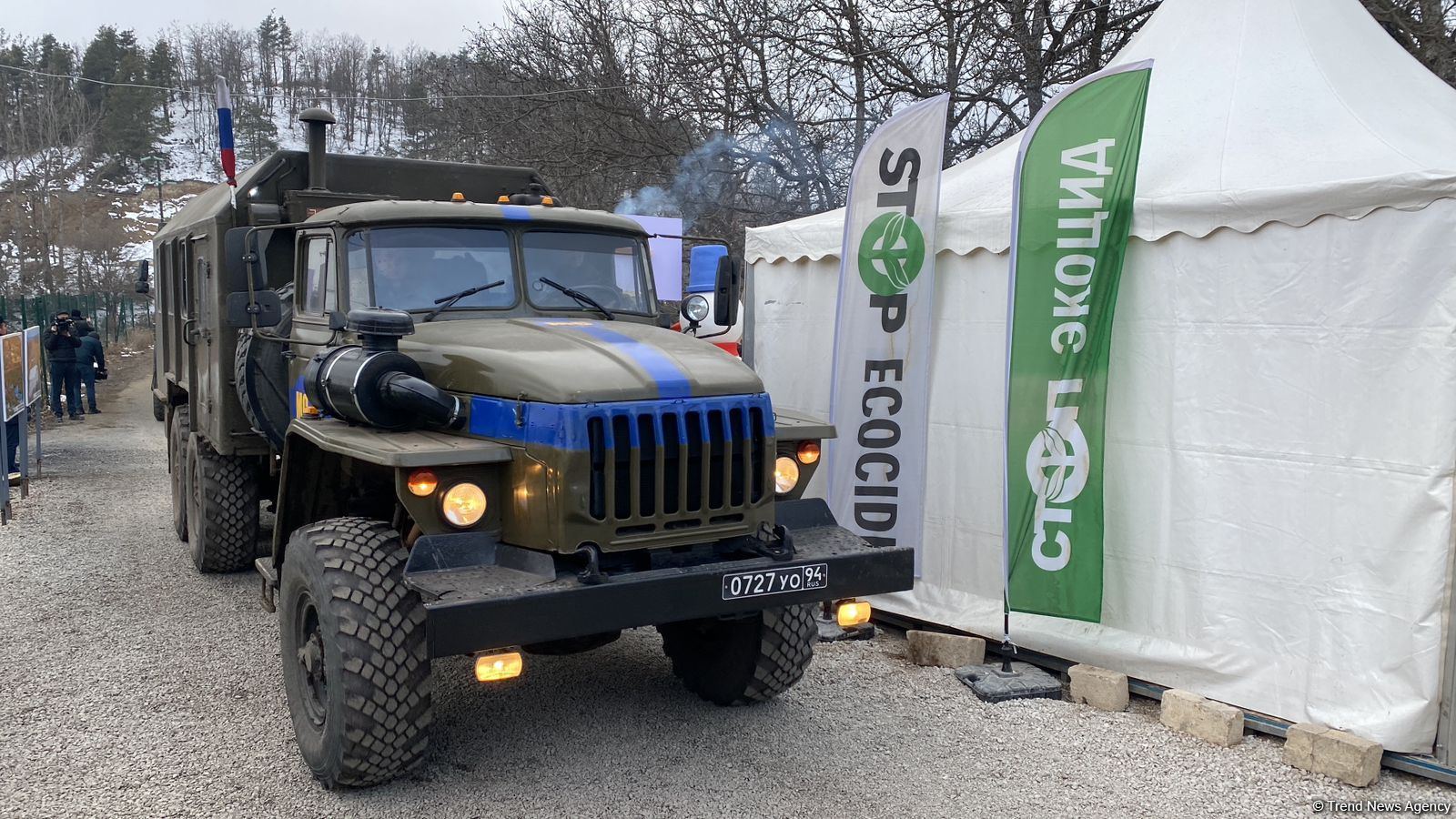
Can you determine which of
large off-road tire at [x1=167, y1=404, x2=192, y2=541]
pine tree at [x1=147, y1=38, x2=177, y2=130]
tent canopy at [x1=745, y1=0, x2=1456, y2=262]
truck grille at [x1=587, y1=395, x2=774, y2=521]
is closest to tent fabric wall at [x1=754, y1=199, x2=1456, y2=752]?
tent canopy at [x1=745, y1=0, x2=1456, y2=262]

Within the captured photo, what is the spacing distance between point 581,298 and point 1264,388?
10.7 ft

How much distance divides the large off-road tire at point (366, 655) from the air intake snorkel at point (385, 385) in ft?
1.52

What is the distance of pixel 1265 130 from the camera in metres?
5.37


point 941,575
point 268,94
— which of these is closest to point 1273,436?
point 941,575

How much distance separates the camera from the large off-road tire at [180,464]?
8.41 m

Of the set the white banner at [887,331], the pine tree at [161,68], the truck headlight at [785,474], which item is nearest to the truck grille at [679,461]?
the truck headlight at [785,474]

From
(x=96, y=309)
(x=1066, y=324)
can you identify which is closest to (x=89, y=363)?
(x=96, y=309)

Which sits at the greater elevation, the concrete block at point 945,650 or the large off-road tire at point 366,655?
the large off-road tire at point 366,655

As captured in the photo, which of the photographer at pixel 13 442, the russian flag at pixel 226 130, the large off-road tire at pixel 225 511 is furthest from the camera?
the photographer at pixel 13 442

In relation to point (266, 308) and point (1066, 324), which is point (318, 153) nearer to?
point (266, 308)

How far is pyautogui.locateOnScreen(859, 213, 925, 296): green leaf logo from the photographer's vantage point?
622 cm

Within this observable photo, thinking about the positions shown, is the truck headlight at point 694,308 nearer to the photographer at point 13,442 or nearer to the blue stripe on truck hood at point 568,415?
the blue stripe on truck hood at point 568,415

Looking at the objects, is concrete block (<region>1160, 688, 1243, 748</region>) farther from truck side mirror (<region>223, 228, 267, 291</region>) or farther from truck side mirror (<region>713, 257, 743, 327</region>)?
truck side mirror (<region>223, 228, 267, 291</region>)

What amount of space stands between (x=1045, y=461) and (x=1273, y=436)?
107cm
